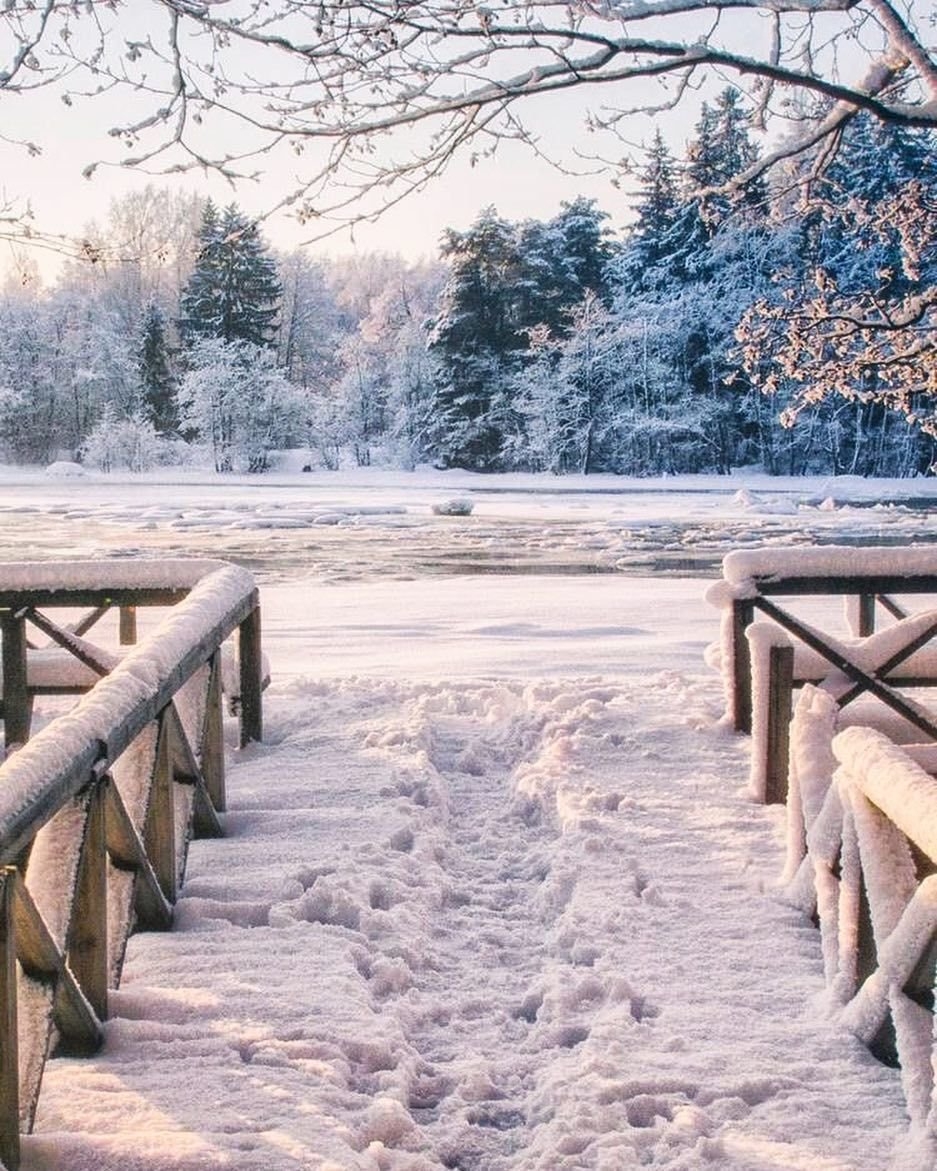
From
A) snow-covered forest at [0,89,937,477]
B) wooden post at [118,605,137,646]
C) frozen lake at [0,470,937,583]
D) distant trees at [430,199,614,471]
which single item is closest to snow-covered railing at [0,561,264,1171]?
wooden post at [118,605,137,646]

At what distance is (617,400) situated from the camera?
2082 inches

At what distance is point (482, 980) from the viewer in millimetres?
4156

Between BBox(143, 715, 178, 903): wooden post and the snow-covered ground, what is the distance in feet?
0.59

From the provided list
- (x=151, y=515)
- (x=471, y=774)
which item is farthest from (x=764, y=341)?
(x=151, y=515)

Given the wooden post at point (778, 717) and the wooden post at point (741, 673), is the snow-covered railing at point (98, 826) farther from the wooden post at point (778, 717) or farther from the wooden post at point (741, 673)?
the wooden post at point (741, 673)

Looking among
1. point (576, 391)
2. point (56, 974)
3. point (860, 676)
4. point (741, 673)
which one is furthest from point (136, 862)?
point (576, 391)

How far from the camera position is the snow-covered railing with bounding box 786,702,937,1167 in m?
2.96

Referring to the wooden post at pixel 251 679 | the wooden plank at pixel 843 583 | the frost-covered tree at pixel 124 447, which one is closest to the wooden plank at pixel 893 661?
→ the wooden plank at pixel 843 583

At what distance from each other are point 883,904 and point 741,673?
13.3 ft

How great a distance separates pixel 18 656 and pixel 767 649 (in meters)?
4.52

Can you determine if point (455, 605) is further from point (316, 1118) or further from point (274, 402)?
point (274, 402)

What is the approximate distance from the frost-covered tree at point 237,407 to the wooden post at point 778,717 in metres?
52.7

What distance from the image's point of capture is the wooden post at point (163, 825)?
14.0 ft

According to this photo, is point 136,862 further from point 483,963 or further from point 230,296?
point 230,296
